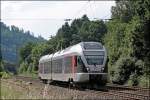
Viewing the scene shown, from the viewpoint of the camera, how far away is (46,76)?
4728cm

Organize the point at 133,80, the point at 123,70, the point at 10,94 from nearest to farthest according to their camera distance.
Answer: the point at 10,94, the point at 133,80, the point at 123,70

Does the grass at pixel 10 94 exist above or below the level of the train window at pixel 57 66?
below

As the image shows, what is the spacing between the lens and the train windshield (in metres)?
31.6

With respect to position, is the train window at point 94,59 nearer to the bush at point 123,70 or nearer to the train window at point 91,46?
the train window at point 91,46

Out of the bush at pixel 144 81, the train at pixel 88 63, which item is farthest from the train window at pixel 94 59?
the bush at pixel 144 81

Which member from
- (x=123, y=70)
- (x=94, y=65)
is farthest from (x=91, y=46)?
(x=123, y=70)

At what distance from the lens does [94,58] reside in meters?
31.7

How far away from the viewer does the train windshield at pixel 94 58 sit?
31.6 metres

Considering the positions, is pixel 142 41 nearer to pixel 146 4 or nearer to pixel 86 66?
pixel 146 4

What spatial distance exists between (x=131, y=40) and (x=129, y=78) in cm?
521

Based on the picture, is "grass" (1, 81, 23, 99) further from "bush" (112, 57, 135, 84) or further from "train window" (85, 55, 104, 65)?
"bush" (112, 57, 135, 84)

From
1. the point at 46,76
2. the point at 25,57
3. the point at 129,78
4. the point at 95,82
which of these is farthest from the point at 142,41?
the point at 25,57

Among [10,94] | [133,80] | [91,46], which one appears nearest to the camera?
[10,94]

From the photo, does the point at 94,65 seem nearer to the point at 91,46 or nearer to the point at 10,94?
the point at 91,46
